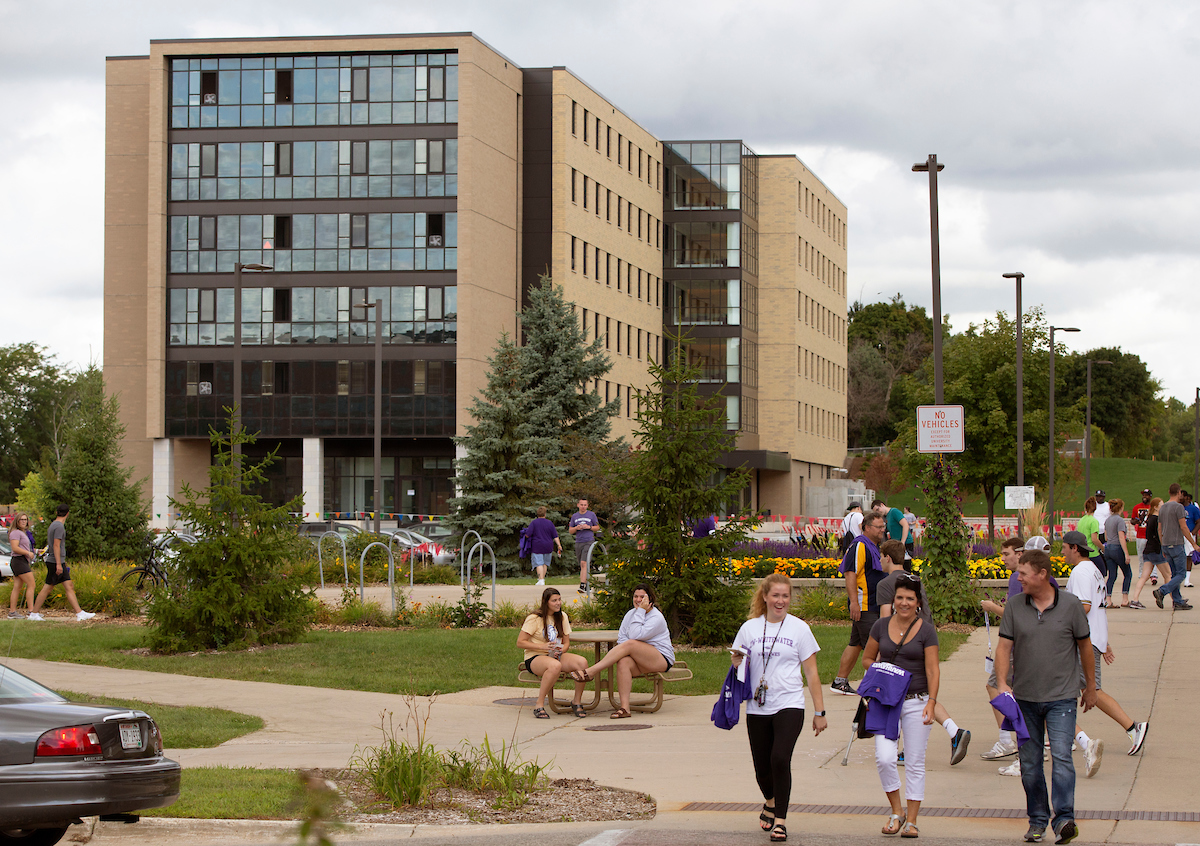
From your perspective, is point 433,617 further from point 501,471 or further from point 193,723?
point 501,471

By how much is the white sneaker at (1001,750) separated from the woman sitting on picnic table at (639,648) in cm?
343

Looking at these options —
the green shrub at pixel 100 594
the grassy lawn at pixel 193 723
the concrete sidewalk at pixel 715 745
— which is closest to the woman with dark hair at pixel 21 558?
the green shrub at pixel 100 594

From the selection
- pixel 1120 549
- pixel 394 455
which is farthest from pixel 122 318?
pixel 1120 549

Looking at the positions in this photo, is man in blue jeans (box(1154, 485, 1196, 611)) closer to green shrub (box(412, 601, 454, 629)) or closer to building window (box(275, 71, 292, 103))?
green shrub (box(412, 601, 454, 629))

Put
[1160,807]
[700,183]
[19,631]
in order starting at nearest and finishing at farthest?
[1160,807] < [19,631] < [700,183]

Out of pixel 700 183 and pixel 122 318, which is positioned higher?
pixel 700 183

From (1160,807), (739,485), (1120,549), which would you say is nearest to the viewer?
(1160,807)

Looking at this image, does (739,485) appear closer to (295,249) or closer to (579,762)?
(579,762)

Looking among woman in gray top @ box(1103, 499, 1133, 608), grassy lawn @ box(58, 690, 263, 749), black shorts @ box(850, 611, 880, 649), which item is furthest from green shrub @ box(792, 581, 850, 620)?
grassy lawn @ box(58, 690, 263, 749)

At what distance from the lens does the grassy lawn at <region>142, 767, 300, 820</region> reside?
27.8 ft

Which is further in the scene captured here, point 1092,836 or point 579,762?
point 579,762

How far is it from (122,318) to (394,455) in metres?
14.1

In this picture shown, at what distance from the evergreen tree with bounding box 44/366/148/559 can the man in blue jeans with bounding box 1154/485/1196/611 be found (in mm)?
20403

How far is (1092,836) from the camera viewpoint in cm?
803
